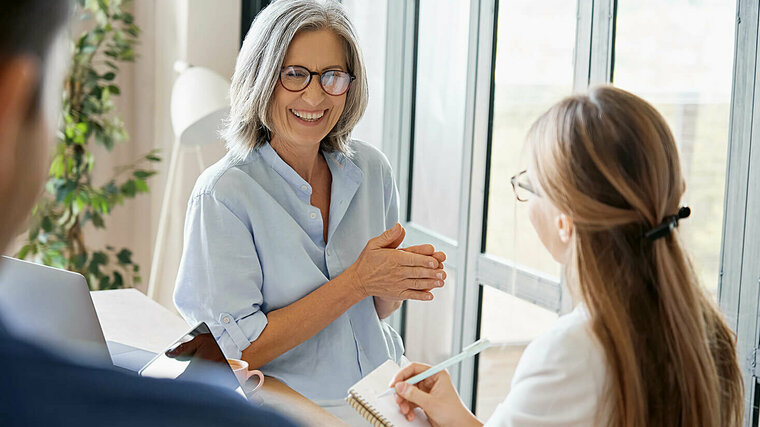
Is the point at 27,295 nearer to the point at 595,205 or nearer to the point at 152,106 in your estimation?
the point at 595,205

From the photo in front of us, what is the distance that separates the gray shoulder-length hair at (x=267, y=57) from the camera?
1.61m

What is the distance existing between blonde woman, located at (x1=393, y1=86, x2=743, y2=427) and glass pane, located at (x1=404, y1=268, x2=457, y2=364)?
5.48 feet

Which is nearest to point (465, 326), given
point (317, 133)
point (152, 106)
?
point (317, 133)

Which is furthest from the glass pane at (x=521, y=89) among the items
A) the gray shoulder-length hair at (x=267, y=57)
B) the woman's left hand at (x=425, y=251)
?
the gray shoulder-length hair at (x=267, y=57)

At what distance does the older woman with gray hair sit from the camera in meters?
1.58

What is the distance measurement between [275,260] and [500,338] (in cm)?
107

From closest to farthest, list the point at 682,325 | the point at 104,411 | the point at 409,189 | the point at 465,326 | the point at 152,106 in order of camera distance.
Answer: the point at 104,411 → the point at 682,325 → the point at 465,326 → the point at 409,189 → the point at 152,106

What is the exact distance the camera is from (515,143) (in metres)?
2.32

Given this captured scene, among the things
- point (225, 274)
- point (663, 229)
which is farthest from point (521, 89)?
point (663, 229)

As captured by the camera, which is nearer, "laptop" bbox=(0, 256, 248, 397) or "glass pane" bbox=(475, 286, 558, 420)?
"laptop" bbox=(0, 256, 248, 397)

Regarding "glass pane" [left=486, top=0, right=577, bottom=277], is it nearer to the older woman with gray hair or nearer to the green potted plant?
the older woman with gray hair

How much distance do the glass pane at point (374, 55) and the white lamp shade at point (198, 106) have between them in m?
0.61

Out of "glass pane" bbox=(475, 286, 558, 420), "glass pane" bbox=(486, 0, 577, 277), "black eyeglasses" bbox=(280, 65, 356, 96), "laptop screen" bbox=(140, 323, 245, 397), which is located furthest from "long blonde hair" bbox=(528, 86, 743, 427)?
"glass pane" bbox=(475, 286, 558, 420)

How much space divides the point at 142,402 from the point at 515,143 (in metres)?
2.10
